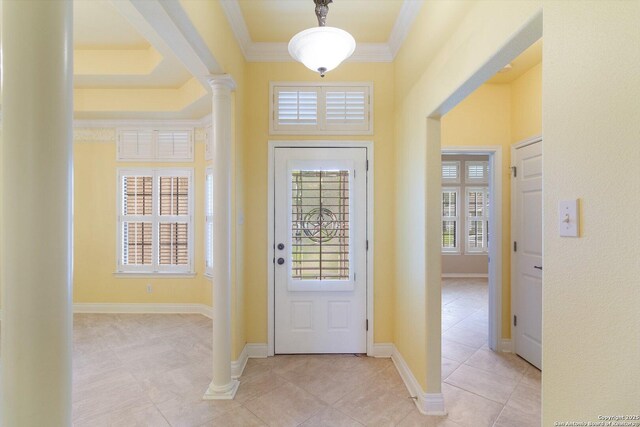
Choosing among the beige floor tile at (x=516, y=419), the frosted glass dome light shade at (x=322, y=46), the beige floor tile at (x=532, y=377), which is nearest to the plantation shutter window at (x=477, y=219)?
the beige floor tile at (x=532, y=377)

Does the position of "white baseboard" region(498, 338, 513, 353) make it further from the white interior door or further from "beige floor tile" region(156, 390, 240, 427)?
"beige floor tile" region(156, 390, 240, 427)

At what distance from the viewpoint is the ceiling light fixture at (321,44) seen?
1.53 meters

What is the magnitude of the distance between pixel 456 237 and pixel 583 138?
671cm

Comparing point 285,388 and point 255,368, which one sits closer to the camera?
point 285,388

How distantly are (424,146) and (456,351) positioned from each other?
2.32 m

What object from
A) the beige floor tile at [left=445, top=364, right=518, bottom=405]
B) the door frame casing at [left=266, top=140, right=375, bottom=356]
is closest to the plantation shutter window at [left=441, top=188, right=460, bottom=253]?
the beige floor tile at [left=445, top=364, right=518, bottom=405]

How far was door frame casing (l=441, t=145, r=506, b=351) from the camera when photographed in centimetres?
310

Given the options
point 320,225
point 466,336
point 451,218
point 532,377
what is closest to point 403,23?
point 320,225

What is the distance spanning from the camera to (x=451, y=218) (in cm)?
712

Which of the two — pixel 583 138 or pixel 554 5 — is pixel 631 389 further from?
pixel 554 5

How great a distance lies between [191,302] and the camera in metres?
4.26

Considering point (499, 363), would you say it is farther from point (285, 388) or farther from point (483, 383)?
point (285, 388)

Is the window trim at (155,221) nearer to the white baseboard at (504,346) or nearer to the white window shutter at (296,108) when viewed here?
the white window shutter at (296,108)

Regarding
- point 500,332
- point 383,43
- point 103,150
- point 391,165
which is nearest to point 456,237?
point 500,332
